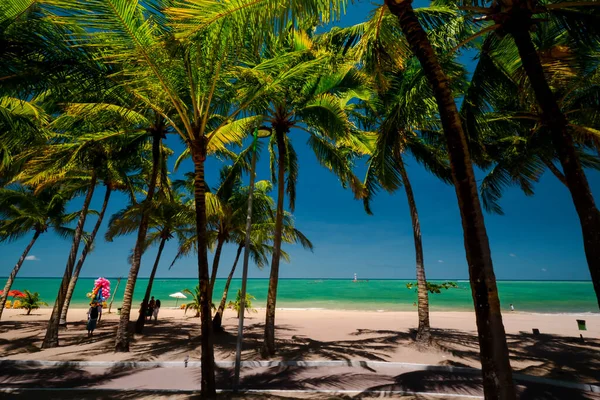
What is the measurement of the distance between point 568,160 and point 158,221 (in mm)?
15493

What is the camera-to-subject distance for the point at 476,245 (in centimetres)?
300

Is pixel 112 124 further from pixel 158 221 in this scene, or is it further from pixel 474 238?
pixel 474 238

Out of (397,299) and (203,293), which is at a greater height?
(203,293)

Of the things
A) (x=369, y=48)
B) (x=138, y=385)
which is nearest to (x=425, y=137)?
(x=369, y=48)

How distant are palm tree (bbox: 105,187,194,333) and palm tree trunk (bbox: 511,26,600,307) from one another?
9660mm

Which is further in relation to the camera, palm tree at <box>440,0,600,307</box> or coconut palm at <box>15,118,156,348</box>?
coconut palm at <box>15,118,156,348</box>

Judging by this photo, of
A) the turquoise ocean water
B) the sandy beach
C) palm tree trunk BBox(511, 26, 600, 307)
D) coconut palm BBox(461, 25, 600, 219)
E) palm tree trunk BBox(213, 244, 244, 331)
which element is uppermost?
coconut palm BBox(461, 25, 600, 219)

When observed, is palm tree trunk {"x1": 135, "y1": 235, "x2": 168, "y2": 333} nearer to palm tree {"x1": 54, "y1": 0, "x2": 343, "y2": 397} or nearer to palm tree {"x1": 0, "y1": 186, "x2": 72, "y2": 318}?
palm tree {"x1": 0, "y1": 186, "x2": 72, "y2": 318}

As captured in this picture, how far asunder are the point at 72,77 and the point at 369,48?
555 cm

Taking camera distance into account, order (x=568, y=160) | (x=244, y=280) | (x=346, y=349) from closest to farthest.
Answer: (x=568, y=160) < (x=244, y=280) < (x=346, y=349)

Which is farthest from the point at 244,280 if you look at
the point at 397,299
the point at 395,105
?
the point at 397,299

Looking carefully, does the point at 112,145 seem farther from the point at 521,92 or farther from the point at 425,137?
the point at 521,92

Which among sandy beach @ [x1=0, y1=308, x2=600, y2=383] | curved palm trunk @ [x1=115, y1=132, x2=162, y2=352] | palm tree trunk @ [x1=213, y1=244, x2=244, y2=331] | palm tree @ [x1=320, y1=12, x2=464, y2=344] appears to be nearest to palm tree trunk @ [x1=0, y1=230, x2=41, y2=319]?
sandy beach @ [x1=0, y1=308, x2=600, y2=383]

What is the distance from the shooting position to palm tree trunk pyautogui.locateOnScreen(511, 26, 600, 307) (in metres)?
4.45
